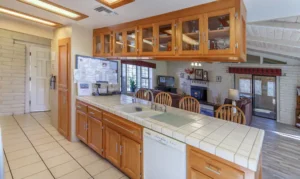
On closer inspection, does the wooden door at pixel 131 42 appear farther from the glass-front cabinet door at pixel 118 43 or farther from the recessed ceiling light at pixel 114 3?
the recessed ceiling light at pixel 114 3

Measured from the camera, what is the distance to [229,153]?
1126 mm

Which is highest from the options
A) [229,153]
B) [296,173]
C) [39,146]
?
[229,153]

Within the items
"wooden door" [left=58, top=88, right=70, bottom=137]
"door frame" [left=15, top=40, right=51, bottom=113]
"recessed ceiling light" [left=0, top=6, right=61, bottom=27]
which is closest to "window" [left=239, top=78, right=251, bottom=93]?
"wooden door" [left=58, top=88, right=70, bottom=137]

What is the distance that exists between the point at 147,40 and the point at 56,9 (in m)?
1.40

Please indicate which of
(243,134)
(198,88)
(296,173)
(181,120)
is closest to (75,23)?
(181,120)

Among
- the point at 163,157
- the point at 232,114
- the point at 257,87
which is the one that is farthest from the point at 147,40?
the point at 257,87

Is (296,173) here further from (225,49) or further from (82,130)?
(82,130)

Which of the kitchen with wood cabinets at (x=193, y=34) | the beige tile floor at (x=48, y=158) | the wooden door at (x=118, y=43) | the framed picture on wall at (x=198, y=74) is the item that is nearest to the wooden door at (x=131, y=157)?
the beige tile floor at (x=48, y=158)

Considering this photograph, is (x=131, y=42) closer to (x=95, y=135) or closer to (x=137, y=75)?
(x=95, y=135)

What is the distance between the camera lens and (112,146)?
2246 mm

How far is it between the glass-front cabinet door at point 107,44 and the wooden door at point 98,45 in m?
0.07

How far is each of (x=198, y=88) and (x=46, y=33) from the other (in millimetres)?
6919

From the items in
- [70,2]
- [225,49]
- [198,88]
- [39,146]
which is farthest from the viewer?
[198,88]

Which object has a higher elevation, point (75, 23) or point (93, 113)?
point (75, 23)
